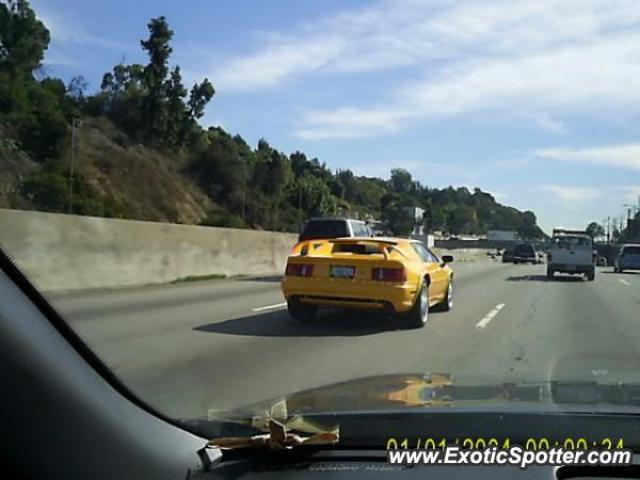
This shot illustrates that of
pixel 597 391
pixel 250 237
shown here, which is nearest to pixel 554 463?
pixel 597 391

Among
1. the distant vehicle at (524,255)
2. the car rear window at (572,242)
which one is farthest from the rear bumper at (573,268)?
the distant vehicle at (524,255)

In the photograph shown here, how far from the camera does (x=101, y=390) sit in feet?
11.2

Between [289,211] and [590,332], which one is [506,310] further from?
[289,211]

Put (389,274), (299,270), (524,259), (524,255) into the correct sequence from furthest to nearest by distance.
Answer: (524,255) < (524,259) < (299,270) < (389,274)

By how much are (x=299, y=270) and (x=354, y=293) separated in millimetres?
970

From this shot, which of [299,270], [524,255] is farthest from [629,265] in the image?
[299,270]

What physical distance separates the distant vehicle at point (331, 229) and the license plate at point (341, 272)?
9580 millimetres

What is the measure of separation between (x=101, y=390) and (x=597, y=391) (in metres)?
2.79

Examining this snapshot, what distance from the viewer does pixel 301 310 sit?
13.4 meters

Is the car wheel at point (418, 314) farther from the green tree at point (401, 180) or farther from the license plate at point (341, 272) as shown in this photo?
the green tree at point (401, 180)

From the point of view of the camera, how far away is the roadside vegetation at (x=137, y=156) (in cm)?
3064

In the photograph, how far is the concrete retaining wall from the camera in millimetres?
15070

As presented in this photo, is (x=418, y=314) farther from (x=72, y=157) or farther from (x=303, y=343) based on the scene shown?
(x=72, y=157)

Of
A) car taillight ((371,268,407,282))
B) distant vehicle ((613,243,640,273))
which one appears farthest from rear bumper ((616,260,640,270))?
car taillight ((371,268,407,282))
